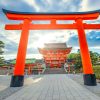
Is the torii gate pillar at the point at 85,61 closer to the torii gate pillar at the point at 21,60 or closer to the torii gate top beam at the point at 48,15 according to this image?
the torii gate top beam at the point at 48,15

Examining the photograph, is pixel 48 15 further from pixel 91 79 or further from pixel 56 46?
pixel 56 46

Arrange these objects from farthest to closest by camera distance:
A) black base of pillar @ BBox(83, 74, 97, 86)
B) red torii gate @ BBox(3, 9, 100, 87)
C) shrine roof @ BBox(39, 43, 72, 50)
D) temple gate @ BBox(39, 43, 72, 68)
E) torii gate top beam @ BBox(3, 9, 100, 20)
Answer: shrine roof @ BBox(39, 43, 72, 50) < temple gate @ BBox(39, 43, 72, 68) < torii gate top beam @ BBox(3, 9, 100, 20) < red torii gate @ BBox(3, 9, 100, 87) < black base of pillar @ BBox(83, 74, 97, 86)

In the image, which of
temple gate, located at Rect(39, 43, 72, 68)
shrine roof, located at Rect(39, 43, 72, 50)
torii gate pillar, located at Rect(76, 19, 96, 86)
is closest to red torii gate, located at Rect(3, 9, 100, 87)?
torii gate pillar, located at Rect(76, 19, 96, 86)

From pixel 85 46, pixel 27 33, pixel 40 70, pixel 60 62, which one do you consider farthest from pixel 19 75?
pixel 60 62

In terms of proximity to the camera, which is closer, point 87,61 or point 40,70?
point 87,61

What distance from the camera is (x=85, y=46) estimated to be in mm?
10180

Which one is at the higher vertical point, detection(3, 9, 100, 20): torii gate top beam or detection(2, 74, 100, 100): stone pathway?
detection(3, 9, 100, 20): torii gate top beam

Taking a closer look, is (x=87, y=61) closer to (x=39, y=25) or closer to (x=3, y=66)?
(x=39, y=25)

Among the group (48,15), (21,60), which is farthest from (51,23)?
(21,60)

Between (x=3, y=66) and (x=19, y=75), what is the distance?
2767 cm

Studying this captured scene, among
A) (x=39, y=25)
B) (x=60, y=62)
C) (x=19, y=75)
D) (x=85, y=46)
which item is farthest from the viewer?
(x=60, y=62)

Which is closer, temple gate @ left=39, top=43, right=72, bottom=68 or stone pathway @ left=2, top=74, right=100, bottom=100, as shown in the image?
stone pathway @ left=2, top=74, right=100, bottom=100

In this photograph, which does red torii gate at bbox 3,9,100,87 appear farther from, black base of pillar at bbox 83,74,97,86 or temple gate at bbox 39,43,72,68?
temple gate at bbox 39,43,72,68

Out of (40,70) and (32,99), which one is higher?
(40,70)
